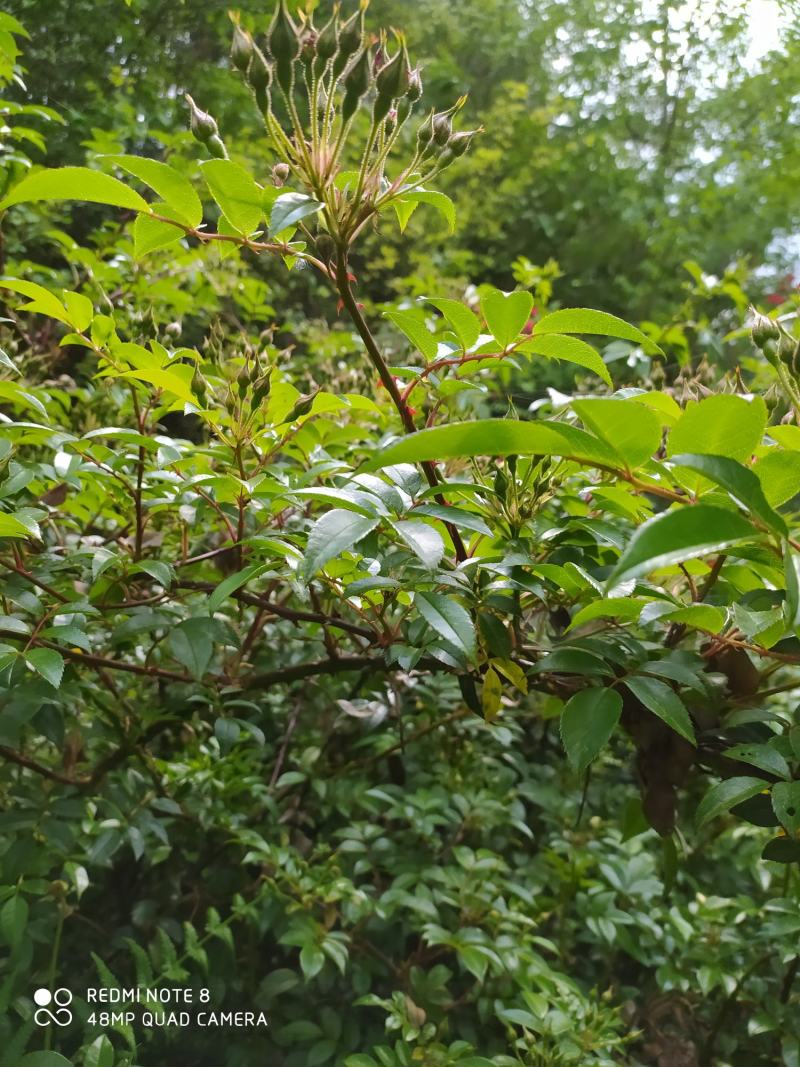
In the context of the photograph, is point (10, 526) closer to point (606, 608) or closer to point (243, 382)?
point (243, 382)

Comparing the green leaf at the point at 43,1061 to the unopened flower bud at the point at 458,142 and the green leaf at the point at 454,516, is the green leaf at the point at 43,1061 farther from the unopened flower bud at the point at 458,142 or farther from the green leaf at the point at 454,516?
the unopened flower bud at the point at 458,142

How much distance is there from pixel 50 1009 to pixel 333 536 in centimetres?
60

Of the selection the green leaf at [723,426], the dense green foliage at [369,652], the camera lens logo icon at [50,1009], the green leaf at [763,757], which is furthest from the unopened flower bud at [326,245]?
the camera lens logo icon at [50,1009]

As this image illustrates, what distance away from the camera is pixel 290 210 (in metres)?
0.35

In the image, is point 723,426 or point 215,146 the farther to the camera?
point 215,146

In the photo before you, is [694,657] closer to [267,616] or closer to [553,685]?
[553,685]

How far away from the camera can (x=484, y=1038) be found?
2.72 feet

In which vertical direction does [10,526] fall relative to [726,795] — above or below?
above

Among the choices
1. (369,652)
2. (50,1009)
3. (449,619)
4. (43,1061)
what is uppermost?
(449,619)

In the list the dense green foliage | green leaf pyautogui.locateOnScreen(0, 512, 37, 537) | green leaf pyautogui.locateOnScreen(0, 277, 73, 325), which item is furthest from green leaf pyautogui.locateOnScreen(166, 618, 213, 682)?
green leaf pyautogui.locateOnScreen(0, 277, 73, 325)

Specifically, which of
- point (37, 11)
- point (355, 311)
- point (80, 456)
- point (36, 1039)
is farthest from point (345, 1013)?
point (37, 11)

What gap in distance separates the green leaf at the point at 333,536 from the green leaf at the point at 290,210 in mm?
140

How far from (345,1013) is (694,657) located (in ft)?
2.10

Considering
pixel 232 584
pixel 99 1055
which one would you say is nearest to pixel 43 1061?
pixel 99 1055
